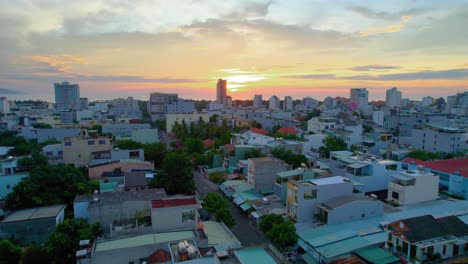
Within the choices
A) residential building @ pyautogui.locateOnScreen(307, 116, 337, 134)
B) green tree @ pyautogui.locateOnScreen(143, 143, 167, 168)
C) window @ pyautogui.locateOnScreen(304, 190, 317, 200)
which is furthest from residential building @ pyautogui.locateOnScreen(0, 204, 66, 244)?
residential building @ pyautogui.locateOnScreen(307, 116, 337, 134)

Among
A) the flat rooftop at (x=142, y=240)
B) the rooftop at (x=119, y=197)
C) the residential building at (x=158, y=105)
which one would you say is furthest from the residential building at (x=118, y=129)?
the flat rooftop at (x=142, y=240)

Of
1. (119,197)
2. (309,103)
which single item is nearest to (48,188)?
(119,197)

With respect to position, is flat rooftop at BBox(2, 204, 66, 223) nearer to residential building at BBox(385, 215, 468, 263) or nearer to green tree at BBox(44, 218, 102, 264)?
green tree at BBox(44, 218, 102, 264)

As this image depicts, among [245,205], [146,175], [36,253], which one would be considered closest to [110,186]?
[146,175]

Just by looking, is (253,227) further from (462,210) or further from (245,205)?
(462,210)

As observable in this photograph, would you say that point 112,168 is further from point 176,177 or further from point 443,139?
point 443,139

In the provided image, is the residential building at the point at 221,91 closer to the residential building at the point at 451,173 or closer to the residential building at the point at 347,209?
the residential building at the point at 451,173
